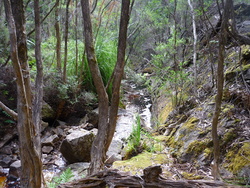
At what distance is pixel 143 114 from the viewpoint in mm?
7312

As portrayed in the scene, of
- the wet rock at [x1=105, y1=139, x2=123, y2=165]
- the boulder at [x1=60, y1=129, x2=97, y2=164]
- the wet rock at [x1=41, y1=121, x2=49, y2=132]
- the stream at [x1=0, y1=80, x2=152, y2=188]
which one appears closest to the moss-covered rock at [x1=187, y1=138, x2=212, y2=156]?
the stream at [x1=0, y1=80, x2=152, y2=188]

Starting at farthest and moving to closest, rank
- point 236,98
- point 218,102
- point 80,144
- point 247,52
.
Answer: point 80,144
point 247,52
point 236,98
point 218,102

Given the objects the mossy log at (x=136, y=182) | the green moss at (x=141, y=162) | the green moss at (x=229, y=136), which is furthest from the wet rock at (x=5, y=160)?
the green moss at (x=229, y=136)

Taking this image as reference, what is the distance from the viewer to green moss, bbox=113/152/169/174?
2690mm

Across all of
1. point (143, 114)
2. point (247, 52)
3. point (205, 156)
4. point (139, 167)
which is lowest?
point (139, 167)

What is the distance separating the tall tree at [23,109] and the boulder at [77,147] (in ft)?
7.56

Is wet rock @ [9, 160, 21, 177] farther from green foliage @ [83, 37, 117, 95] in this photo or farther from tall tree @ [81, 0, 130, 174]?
green foliage @ [83, 37, 117, 95]

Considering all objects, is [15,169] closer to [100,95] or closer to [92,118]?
[92,118]

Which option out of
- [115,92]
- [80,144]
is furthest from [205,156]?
[80,144]

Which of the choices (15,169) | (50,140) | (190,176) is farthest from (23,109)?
(50,140)

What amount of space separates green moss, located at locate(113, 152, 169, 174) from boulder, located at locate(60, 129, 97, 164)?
3.85ft

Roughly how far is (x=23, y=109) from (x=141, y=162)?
1.93m

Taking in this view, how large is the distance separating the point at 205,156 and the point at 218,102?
91 cm

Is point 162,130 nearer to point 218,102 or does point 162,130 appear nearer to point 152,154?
point 152,154
